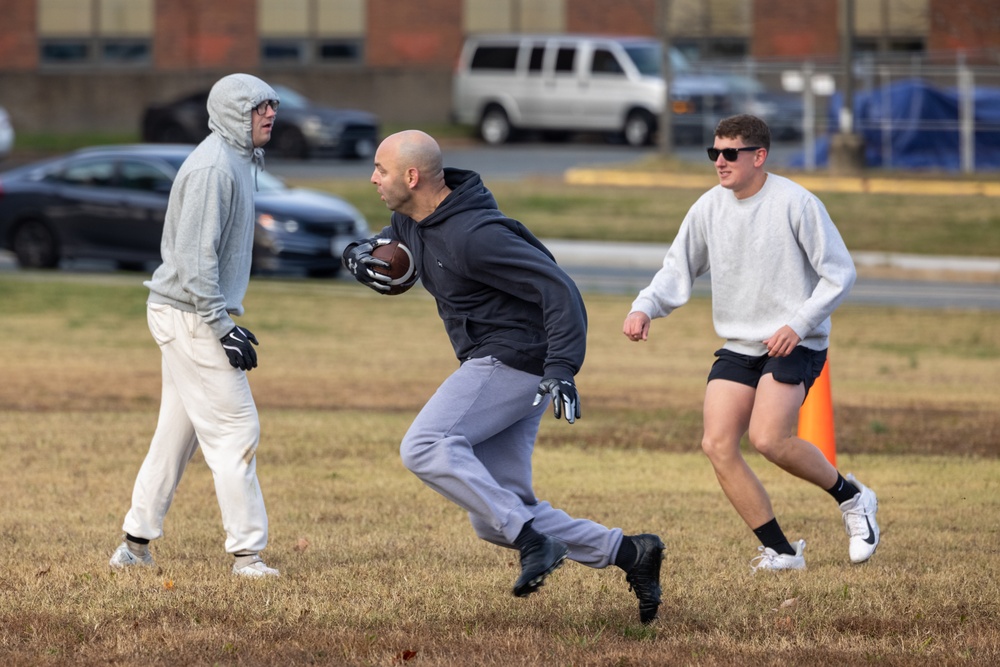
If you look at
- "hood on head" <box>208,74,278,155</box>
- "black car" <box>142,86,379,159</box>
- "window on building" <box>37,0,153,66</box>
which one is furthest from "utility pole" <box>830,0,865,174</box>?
"window on building" <box>37,0,153,66</box>

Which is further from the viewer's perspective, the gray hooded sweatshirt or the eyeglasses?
the eyeglasses

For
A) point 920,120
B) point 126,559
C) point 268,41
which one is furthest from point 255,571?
point 268,41

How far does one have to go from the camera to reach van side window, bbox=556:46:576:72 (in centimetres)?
3769

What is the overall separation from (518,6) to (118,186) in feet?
84.9

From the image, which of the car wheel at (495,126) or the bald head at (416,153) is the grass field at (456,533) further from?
the car wheel at (495,126)

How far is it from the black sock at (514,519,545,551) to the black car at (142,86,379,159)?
95.3ft

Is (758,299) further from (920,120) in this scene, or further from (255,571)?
(920,120)

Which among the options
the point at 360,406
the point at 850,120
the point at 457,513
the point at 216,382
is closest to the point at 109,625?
the point at 216,382

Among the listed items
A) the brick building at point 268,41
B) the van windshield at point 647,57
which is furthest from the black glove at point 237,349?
the brick building at point 268,41

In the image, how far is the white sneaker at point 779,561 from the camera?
6434 millimetres

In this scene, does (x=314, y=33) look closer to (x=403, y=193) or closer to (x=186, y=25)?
(x=186, y=25)

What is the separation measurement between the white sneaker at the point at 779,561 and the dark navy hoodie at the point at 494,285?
1.43 m

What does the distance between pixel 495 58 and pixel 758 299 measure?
33127 mm

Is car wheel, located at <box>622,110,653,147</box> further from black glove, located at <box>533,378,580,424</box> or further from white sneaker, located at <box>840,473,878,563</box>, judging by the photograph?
black glove, located at <box>533,378,580,424</box>
